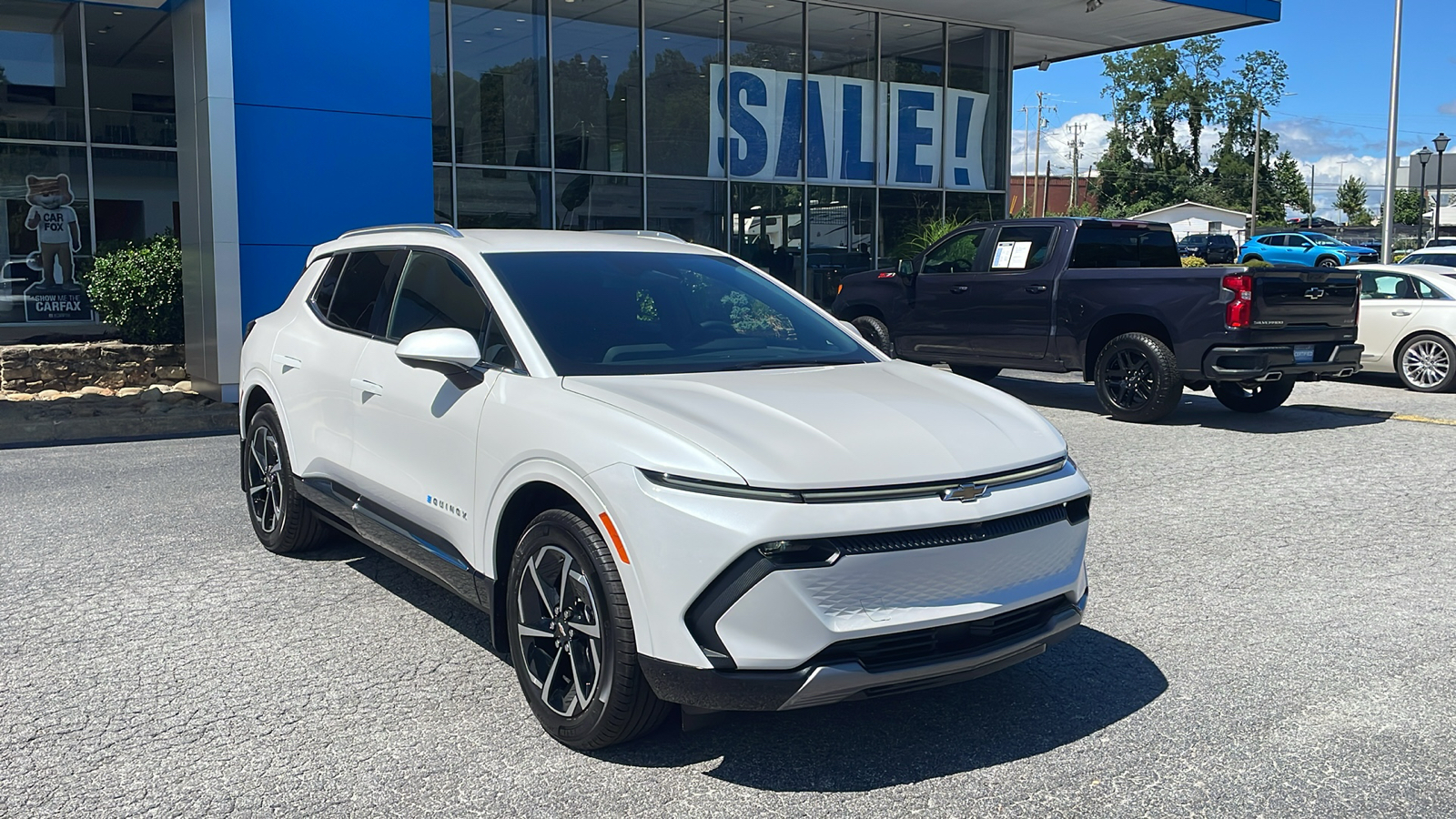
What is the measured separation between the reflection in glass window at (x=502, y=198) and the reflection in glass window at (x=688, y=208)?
6.10ft

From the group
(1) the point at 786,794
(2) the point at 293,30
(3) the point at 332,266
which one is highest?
(2) the point at 293,30

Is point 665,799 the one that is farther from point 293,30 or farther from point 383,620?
point 293,30

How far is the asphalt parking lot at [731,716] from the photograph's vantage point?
3.64 m

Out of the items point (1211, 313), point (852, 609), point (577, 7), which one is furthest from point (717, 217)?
point (852, 609)

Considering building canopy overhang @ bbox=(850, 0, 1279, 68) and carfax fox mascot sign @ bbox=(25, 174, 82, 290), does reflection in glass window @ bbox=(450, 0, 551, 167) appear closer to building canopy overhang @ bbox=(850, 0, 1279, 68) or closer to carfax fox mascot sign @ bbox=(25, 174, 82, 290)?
building canopy overhang @ bbox=(850, 0, 1279, 68)

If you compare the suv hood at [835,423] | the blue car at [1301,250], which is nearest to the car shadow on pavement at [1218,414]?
the suv hood at [835,423]

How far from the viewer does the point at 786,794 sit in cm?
366

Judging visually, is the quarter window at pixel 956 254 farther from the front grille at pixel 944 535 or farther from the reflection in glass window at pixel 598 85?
the front grille at pixel 944 535

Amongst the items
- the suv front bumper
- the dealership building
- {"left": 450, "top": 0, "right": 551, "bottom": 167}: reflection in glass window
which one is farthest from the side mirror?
{"left": 450, "top": 0, "right": 551, "bottom": 167}: reflection in glass window

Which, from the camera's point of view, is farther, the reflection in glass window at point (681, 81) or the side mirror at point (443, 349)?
the reflection in glass window at point (681, 81)

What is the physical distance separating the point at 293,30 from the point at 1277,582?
10.2m

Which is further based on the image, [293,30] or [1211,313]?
[293,30]

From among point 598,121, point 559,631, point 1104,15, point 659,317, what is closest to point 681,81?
point 598,121

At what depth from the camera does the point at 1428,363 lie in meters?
14.6
